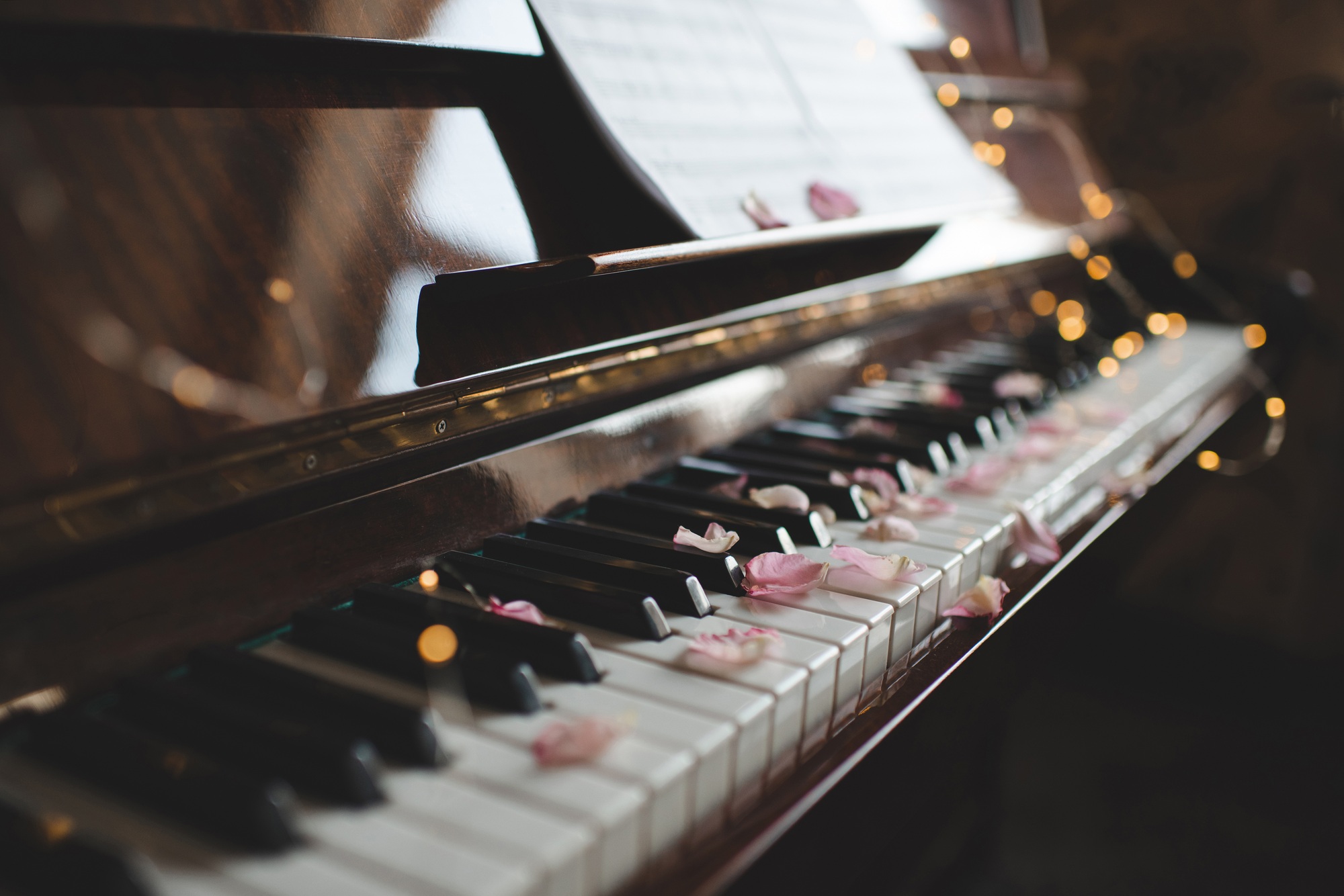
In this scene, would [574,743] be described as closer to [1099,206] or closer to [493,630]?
[493,630]

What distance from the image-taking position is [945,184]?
143cm

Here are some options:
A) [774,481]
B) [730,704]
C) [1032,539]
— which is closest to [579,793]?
[730,704]

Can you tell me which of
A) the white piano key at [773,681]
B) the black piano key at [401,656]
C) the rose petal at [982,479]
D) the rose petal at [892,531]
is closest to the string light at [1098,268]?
the rose petal at [982,479]

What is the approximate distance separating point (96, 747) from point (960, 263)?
156cm

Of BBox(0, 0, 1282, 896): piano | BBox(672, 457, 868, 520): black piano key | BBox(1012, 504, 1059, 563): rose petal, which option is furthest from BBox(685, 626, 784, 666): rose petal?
BBox(1012, 504, 1059, 563): rose petal

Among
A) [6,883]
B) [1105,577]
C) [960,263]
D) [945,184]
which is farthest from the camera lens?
[960,263]

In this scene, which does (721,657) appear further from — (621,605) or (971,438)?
(971,438)

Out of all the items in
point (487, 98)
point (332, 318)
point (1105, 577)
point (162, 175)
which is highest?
point (487, 98)

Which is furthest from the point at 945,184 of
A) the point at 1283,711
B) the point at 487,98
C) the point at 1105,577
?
the point at 1283,711

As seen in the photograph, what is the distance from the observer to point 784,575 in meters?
0.80

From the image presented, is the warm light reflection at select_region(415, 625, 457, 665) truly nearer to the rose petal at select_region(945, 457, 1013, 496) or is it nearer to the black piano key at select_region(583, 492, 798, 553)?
the black piano key at select_region(583, 492, 798, 553)

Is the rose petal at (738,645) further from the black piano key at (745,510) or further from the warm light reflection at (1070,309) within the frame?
the warm light reflection at (1070,309)

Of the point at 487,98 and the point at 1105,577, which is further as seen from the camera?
the point at 1105,577

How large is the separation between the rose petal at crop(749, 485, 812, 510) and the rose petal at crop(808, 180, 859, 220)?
381 mm
